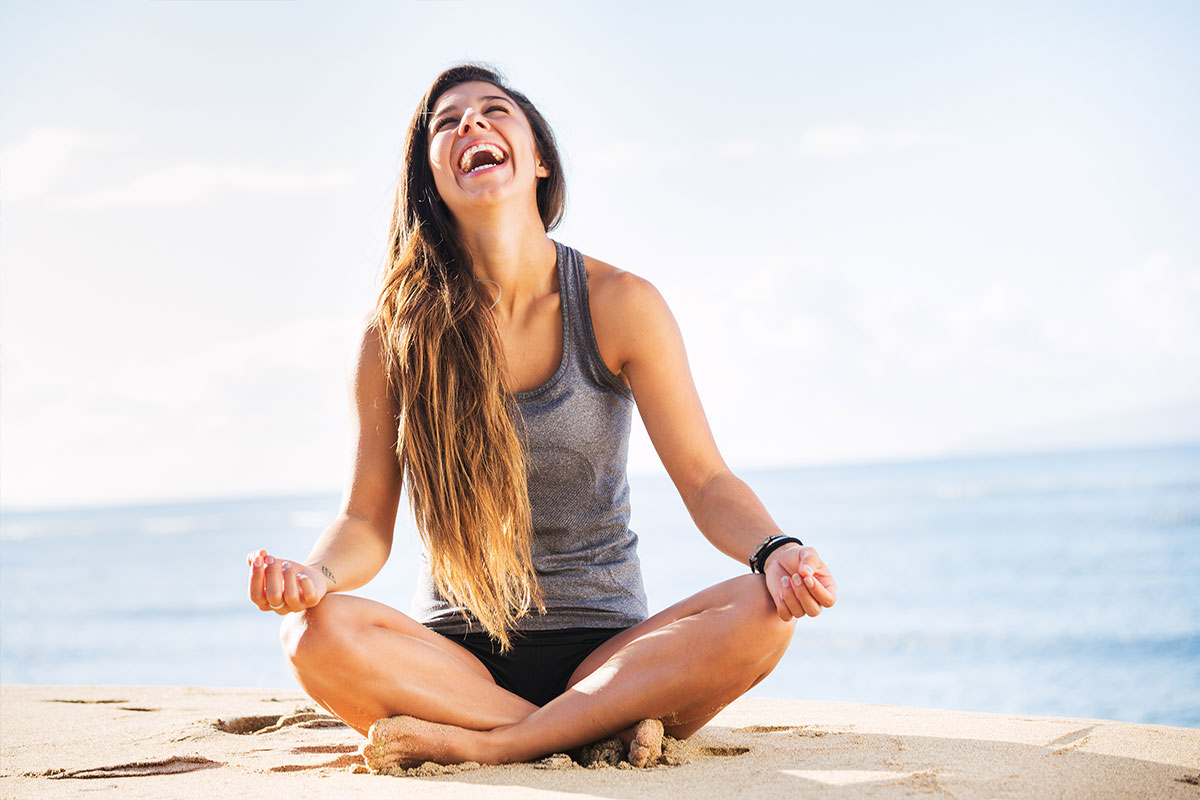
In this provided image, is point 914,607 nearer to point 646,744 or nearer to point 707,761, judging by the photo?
point 707,761

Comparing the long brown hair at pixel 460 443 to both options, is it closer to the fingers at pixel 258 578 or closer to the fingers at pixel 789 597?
the fingers at pixel 258 578

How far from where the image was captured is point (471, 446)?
267 cm

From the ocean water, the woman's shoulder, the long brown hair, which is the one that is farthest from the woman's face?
the ocean water

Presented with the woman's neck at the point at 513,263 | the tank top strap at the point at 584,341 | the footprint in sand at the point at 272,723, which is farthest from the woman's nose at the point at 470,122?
the footprint in sand at the point at 272,723

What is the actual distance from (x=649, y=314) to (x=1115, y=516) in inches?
995

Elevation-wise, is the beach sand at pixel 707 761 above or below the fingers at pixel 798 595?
below

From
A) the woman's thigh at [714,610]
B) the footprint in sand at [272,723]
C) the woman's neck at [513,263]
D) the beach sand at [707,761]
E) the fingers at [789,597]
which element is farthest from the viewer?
the footprint in sand at [272,723]

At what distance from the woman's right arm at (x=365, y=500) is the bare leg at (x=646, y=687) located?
0.39 metres

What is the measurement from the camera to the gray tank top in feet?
8.88

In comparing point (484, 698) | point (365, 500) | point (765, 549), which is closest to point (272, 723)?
point (365, 500)

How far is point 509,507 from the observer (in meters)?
2.68

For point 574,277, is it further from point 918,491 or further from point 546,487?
point 918,491

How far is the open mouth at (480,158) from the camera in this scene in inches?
114

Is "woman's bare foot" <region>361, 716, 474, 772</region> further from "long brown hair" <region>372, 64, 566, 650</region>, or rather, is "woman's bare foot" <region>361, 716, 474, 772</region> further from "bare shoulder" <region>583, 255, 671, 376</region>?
"bare shoulder" <region>583, 255, 671, 376</region>
